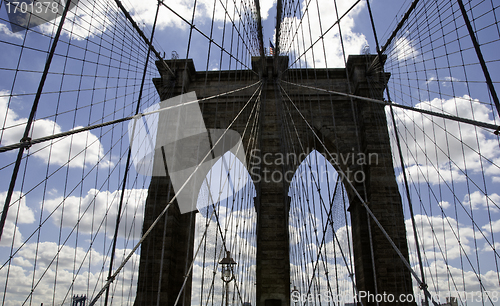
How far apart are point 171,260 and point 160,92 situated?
4.90 m

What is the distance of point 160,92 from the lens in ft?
35.4

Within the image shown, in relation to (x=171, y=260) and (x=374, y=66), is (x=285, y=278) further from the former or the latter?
(x=374, y=66)

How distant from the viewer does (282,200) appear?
9.88m

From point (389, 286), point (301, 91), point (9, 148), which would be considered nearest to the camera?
point (9, 148)

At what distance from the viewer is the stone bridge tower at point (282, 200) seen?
352 inches

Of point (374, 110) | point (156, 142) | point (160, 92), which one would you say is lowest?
point (156, 142)

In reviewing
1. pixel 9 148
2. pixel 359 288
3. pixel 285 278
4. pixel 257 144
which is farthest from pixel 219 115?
pixel 9 148

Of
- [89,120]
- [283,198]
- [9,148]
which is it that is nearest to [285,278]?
[283,198]

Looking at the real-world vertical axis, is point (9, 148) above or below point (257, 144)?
below

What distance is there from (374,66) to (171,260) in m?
7.89

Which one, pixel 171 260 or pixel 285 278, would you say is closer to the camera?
pixel 285 278

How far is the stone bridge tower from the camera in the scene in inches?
352

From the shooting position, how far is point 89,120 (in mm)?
6312

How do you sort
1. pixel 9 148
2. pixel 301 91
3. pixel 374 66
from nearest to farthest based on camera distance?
pixel 9 148, pixel 374 66, pixel 301 91
